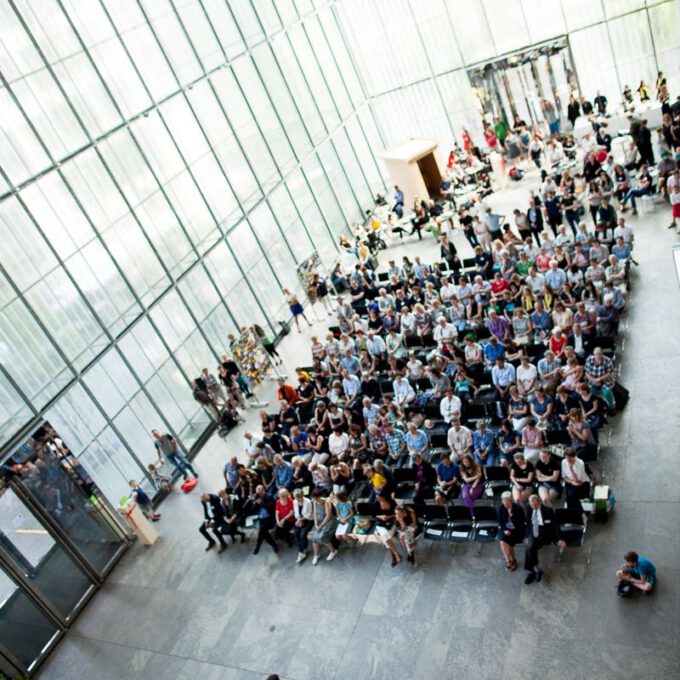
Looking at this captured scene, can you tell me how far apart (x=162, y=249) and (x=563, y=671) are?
42.9 feet

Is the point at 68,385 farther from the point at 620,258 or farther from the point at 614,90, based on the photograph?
the point at 614,90

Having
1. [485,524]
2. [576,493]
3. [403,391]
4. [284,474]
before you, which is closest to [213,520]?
[284,474]

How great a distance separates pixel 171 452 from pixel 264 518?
410cm

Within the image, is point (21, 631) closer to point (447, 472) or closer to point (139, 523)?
point (139, 523)

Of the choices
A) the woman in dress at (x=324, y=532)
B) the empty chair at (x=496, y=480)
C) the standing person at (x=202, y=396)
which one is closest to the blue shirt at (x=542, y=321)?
the empty chair at (x=496, y=480)

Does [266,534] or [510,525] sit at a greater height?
[510,525]

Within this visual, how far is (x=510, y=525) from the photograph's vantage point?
966 centimetres

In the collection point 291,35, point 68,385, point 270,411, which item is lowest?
point 270,411

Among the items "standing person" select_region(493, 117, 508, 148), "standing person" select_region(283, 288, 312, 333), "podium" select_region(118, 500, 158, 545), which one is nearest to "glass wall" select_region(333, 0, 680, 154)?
"standing person" select_region(493, 117, 508, 148)

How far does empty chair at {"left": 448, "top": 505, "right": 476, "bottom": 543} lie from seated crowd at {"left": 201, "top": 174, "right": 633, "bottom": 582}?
92 mm

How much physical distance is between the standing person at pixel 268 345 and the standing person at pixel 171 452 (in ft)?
12.5

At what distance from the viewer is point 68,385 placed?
565 inches

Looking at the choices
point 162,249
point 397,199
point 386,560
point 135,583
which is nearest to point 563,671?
point 386,560

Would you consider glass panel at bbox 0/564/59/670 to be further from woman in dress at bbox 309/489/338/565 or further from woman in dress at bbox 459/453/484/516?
woman in dress at bbox 459/453/484/516
